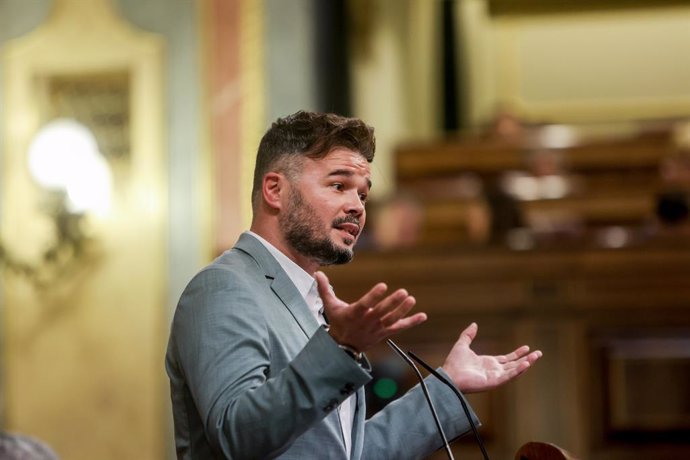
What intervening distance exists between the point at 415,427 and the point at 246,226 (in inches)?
207

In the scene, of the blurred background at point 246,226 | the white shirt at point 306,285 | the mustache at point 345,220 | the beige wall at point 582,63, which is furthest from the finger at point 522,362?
the beige wall at point 582,63

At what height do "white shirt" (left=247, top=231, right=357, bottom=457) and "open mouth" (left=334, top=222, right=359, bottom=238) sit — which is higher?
"open mouth" (left=334, top=222, right=359, bottom=238)

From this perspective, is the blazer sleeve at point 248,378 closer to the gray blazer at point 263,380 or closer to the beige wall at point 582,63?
the gray blazer at point 263,380

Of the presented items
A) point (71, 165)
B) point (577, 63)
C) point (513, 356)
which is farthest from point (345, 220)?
point (577, 63)

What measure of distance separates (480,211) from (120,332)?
A: 7.10ft

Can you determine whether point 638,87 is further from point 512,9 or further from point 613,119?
point 512,9

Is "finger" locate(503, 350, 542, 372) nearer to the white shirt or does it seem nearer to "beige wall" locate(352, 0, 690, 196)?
the white shirt

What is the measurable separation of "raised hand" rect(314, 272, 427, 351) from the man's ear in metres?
0.28

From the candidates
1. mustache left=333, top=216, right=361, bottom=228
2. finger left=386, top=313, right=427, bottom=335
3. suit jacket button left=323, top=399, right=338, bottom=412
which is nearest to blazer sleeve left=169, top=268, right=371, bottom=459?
suit jacket button left=323, top=399, right=338, bottom=412

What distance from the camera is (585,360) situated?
5.46 m

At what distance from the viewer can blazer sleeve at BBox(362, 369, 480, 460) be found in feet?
8.01

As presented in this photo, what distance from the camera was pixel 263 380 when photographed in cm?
206

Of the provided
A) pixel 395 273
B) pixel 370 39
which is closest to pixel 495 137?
pixel 370 39

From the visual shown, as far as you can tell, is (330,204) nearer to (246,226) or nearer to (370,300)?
(370,300)
